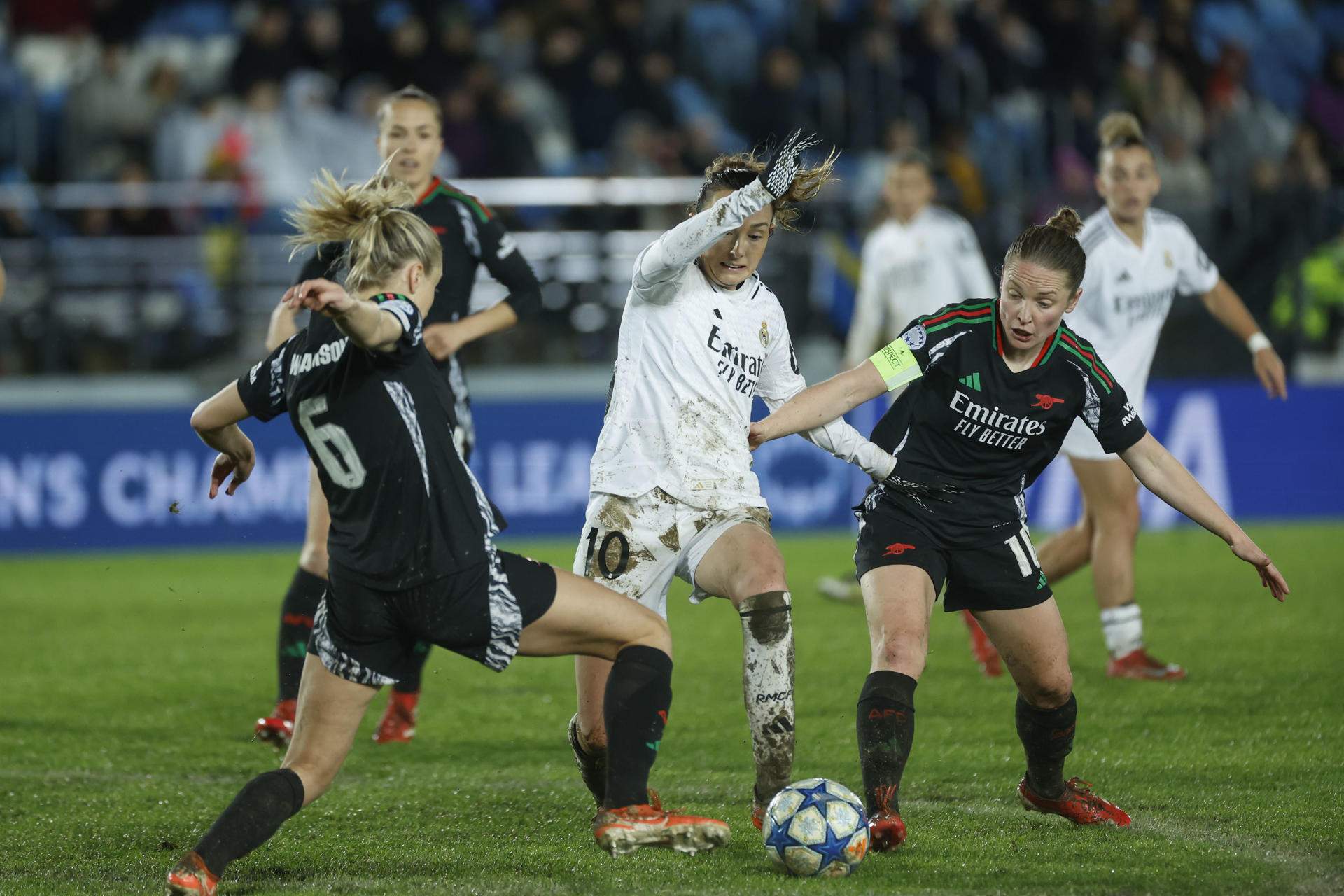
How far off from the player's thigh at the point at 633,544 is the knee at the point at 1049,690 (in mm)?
1121

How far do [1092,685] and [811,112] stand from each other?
9361 millimetres

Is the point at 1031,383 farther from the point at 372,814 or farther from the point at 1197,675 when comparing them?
the point at 1197,675

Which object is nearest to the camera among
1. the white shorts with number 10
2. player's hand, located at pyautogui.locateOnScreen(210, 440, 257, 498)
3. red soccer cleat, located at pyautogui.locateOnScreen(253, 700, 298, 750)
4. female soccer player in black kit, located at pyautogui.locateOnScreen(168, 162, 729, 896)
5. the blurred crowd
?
female soccer player in black kit, located at pyautogui.locateOnScreen(168, 162, 729, 896)

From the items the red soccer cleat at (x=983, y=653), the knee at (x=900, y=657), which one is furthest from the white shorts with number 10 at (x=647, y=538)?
the red soccer cleat at (x=983, y=653)

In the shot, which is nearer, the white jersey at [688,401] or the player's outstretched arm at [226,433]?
the player's outstretched arm at [226,433]

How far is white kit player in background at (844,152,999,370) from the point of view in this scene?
934 cm

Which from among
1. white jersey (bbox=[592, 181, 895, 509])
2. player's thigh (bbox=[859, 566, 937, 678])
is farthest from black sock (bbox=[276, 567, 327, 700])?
player's thigh (bbox=[859, 566, 937, 678])

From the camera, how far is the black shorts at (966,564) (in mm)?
4840

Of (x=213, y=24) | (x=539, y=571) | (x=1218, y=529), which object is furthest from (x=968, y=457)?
(x=213, y=24)

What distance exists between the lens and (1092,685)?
7.23 m

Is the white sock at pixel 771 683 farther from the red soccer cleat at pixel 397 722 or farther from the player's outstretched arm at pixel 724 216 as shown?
the red soccer cleat at pixel 397 722

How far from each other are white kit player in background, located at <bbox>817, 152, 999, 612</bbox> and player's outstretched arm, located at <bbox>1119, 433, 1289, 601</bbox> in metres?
4.25

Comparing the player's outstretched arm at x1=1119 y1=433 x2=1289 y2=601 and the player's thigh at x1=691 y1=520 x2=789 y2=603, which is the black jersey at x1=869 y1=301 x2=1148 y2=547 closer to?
the player's outstretched arm at x1=1119 y1=433 x2=1289 y2=601

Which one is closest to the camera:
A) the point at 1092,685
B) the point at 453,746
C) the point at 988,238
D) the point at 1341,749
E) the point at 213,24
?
the point at 1341,749
